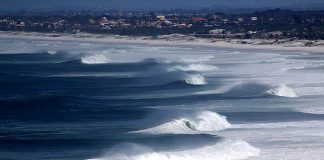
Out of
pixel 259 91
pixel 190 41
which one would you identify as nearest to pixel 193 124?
pixel 259 91

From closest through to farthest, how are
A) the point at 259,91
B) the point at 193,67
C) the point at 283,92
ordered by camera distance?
the point at 283,92, the point at 259,91, the point at 193,67

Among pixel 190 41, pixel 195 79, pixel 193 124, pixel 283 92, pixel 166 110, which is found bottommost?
pixel 190 41

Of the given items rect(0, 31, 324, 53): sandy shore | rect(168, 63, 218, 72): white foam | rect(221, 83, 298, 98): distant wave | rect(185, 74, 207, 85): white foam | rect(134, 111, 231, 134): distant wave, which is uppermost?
rect(134, 111, 231, 134): distant wave

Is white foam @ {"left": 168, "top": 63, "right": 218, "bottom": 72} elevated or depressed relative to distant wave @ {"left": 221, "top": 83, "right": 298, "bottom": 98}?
depressed

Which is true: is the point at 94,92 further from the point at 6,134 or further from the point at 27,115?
the point at 6,134

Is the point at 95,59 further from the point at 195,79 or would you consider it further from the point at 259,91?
the point at 259,91

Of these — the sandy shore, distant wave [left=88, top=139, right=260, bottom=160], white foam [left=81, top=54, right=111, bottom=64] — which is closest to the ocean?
distant wave [left=88, top=139, right=260, bottom=160]

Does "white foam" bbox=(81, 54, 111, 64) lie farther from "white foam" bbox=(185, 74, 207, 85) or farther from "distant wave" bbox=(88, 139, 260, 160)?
"distant wave" bbox=(88, 139, 260, 160)
